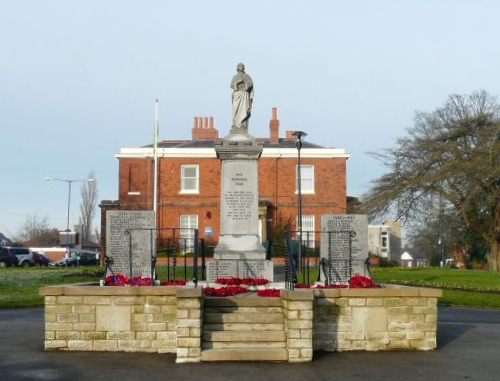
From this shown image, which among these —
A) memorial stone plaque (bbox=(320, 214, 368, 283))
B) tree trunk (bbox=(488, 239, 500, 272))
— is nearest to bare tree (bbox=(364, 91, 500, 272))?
tree trunk (bbox=(488, 239, 500, 272))

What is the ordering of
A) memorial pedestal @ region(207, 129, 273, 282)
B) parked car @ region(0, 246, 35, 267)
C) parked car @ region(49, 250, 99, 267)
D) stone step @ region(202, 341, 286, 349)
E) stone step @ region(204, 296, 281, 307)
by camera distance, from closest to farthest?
stone step @ region(202, 341, 286, 349) < stone step @ region(204, 296, 281, 307) < memorial pedestal @ region(207, 129, 273, 282) < parked car @ region(0, 246, 35, 267) < parked car @ region(49, 250, 99, 267)

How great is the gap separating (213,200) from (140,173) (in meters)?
5.71

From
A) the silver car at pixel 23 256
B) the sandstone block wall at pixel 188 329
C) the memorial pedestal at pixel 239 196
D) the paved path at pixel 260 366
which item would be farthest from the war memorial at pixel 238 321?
the silver car at pixel 23 256

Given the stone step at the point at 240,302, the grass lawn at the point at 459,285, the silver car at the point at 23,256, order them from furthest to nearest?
the silver car at the point at 23,256 → the grass lawn at the point at 459,285 → the stone step at the point at 240,302

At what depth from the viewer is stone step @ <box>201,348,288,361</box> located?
490 inches

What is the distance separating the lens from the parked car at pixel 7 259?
2311 inches

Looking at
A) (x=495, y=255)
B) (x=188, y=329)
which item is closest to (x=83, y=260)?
(x=495, y=255)

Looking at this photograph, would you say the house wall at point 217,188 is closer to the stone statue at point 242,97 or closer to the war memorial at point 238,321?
the stone statue at point 242,97

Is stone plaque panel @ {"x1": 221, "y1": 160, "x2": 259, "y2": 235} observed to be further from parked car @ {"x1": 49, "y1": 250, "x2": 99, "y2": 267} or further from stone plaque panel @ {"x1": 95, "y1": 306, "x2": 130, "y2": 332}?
parked car @ {"x1": 49, "y1": 250, "x2": 99, "y2": 267}

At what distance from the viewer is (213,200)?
55062 millimetres

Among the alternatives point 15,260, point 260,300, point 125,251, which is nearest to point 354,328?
point 260,300

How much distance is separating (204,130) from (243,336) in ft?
157

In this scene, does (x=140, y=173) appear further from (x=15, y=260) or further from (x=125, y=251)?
(x=125, y=251)

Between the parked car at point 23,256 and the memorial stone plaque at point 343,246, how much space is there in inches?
1809
